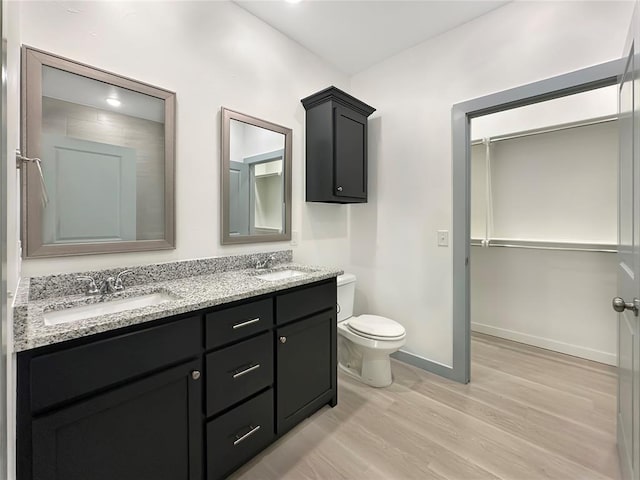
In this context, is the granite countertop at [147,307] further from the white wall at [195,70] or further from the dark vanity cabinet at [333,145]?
the dark vanity cabinet at [333,145]

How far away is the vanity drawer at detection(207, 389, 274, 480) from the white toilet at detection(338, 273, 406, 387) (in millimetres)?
876

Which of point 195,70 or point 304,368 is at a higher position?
point 195,70

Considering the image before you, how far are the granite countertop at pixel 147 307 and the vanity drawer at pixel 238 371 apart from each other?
246 mm

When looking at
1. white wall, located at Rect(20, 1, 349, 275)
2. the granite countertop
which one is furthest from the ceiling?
the granite countertop

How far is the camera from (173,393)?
1.17m

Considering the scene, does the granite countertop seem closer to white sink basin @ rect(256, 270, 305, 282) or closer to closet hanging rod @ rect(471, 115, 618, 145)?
white sink basin @ rect(256, 270, 305, 282)

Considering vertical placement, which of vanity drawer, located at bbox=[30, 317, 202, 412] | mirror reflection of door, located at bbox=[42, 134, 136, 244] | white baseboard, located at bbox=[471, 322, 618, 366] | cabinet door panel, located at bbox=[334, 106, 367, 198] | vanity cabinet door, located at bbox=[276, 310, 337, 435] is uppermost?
cabinet door panel, located at bbox=[334, 106, 367, 198]

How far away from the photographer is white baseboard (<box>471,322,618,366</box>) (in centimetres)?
251

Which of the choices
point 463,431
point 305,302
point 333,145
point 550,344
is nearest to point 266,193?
point 333,145

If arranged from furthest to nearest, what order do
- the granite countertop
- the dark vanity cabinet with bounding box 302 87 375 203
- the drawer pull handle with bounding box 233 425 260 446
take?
the dark vanity cabinet with bounding box 302 87 375 203
the drawer pull handle with bounding box 233 425 260 446
the granite countertop

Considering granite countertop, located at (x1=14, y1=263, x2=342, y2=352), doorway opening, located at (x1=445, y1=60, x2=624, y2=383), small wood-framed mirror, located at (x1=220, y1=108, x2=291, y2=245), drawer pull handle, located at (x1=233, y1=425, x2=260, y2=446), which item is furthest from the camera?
doorway opening, located at (x1=445, y1=60, x2=624, y2=383)

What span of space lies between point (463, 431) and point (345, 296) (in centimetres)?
116

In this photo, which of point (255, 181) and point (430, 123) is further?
point (430, 123)

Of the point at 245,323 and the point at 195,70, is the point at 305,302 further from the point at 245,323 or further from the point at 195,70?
the point at 195,70
